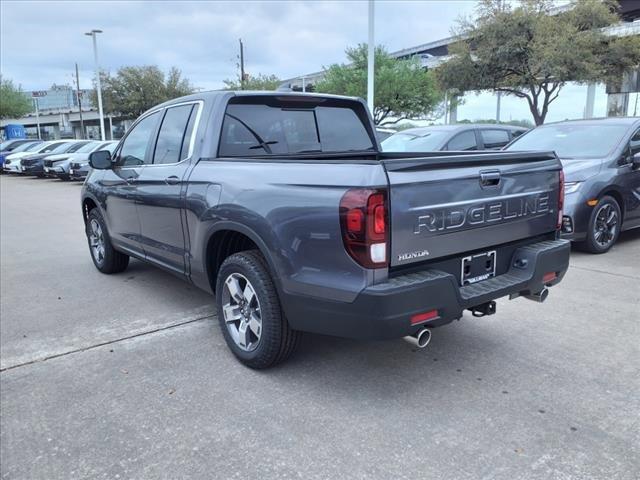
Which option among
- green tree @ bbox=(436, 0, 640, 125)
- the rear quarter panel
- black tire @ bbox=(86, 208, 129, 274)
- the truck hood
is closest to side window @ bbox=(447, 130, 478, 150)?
the truck hood

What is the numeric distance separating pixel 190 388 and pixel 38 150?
25.7m

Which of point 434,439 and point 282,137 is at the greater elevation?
point 282,137

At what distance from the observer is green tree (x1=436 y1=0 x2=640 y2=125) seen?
20.6 meters

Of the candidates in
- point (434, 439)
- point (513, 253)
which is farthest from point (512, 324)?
point (434, 439)

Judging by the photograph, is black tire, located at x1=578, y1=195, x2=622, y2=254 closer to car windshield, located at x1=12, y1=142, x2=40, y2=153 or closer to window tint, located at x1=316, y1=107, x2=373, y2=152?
window tint, located at x1=316, y1=107, x2=373, y2=152

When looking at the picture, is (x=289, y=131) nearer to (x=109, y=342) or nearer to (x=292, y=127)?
(x=292, y=127)

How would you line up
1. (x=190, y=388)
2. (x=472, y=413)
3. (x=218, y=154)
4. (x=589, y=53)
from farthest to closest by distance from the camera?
1. (x=589, y=53)
2. (x=218, y=154)
3. (x=190, y=388)
4. (x=472, y=413)

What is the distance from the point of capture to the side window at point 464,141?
30.1 ft

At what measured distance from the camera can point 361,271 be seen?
8.99ft

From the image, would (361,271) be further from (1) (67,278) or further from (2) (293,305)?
Result: (1) (67,278)

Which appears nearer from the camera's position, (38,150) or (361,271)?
(361,271)

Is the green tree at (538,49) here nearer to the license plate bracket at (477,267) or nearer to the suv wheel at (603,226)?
the suv wheel at (603,226)

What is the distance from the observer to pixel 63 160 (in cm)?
2084

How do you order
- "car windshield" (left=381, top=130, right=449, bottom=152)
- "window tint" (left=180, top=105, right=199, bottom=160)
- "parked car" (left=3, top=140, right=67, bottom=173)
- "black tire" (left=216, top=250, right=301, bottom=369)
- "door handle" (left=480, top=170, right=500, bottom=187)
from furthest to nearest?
"parked car" (left=3, top=140, right=67, bottom=173), "car windshield" (left=381, top=130, right=449, bottom=152), "window tint" (left=180, top=105, right=199, bottom=160), "black tire" (left=216, top=250, right=301, bottom=369), "door handle" (left=480, top=170, right=500, bottom=187)
